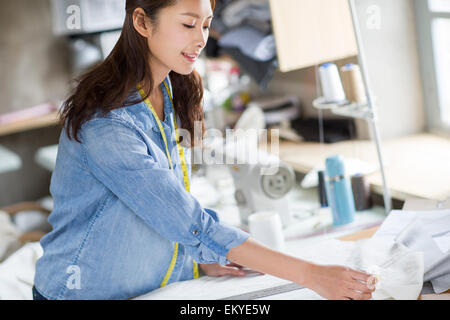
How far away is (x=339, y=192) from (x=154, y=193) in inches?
29.1

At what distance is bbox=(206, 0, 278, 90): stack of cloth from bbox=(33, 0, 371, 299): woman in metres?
1.04

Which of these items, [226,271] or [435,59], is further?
[435,59]

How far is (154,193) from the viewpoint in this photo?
0.99 m

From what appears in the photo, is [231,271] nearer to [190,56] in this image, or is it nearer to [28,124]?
[190,56]

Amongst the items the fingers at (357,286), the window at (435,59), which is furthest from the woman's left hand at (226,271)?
the window at (435,59)

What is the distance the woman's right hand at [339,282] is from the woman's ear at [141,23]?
524 millimetres

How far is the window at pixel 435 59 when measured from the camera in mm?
1750

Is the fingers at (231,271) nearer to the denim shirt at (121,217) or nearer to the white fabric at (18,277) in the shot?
the denim shirt at (121,217)

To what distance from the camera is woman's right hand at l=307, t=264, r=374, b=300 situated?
0.94 m

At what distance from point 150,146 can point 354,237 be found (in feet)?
2.07

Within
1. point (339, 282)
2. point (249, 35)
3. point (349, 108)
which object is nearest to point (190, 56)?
point (339, 282)

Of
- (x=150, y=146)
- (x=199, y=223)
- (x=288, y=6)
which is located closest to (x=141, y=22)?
(x=150, y=146)
